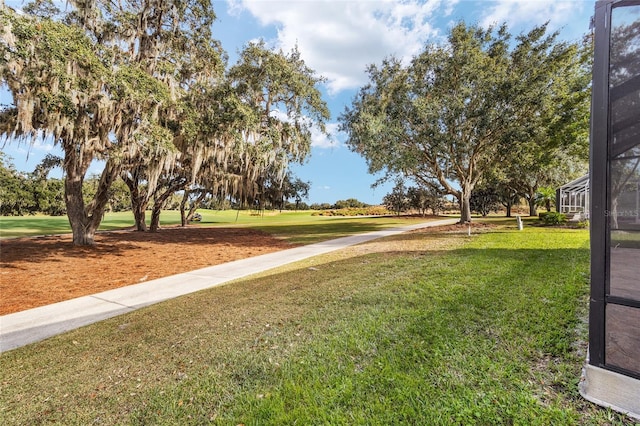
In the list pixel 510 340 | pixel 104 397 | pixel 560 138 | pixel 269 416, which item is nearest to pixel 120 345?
pixel 104 397

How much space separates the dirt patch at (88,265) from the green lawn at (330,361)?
245 cm

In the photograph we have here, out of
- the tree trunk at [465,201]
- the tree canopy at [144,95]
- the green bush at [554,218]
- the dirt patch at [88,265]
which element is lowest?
the dirt patch at [88,265]

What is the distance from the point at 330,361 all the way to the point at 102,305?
4.39m

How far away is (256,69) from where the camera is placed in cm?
1155

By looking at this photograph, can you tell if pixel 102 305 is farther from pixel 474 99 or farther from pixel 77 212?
pixel 474 99

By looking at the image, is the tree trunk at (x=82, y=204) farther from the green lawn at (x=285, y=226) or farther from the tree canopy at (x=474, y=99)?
the tree canopy at (x=474, y=99)

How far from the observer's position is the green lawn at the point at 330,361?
6.56 ft

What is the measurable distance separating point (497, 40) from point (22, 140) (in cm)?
1863

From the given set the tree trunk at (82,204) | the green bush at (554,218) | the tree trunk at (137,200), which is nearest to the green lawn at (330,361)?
the tree trunk at (82,204)

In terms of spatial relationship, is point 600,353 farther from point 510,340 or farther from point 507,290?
point 507,290

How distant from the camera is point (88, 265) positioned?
7605mm

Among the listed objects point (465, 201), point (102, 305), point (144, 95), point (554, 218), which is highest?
point (144, 95)

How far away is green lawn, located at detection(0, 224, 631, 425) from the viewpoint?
2000 mm

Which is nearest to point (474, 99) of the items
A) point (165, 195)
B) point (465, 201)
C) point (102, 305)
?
point (465, 201)
